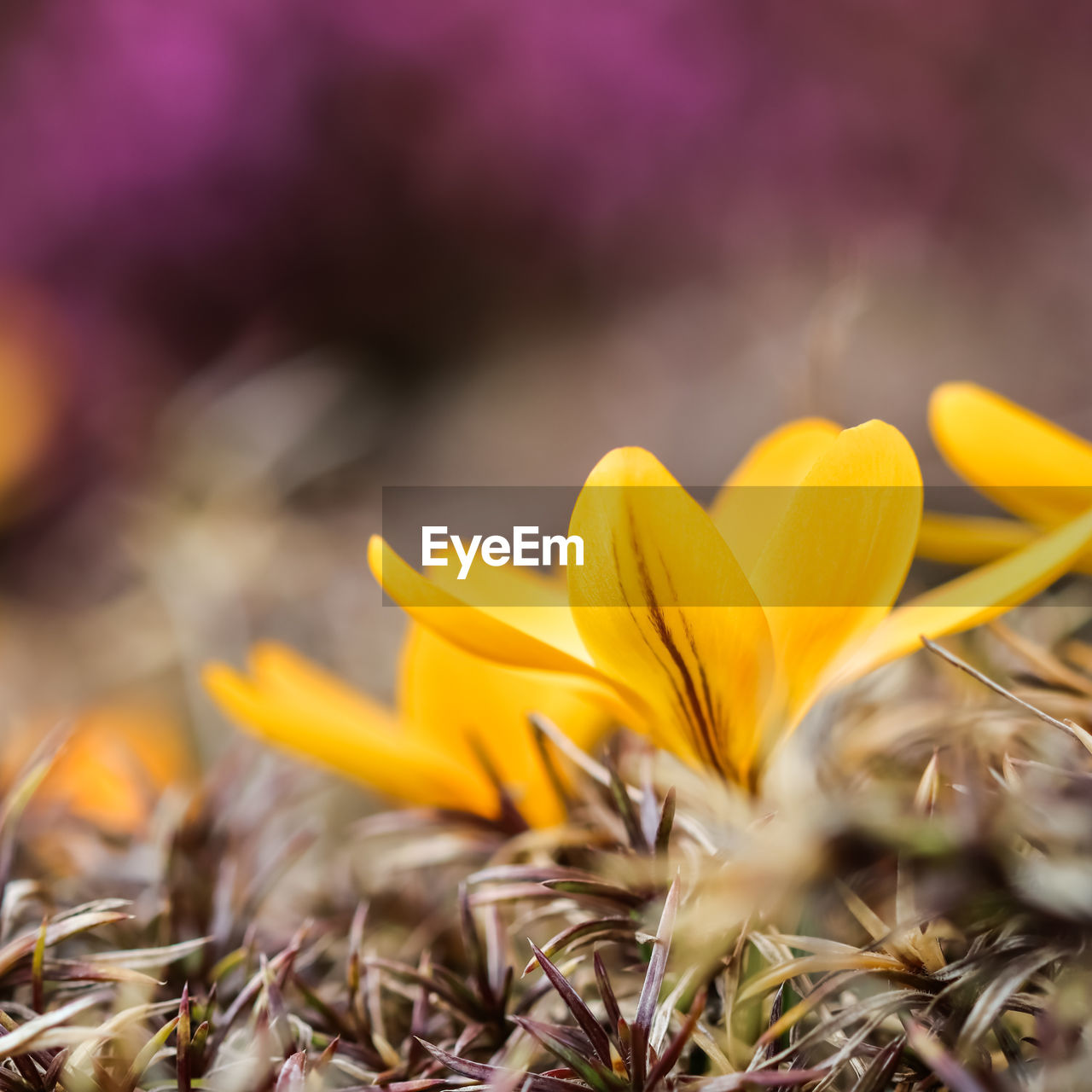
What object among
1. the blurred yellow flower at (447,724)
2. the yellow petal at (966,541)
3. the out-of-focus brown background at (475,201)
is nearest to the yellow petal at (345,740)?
the blurred yellow flower at (447,724)

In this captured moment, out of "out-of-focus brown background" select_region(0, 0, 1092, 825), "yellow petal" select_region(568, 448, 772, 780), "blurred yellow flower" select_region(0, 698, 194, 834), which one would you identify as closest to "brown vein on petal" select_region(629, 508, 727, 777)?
"yellow petal" select_region(568, 448, 772, 780)

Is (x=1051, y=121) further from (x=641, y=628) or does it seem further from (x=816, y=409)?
(x=641, y=628)

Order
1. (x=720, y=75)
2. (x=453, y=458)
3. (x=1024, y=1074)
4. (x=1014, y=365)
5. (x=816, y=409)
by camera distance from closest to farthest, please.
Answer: (x=1024, y=1074)
(x=816, y=409)
(x=1014, y=365)
(x=453, y=458)
(x=720, y=75)

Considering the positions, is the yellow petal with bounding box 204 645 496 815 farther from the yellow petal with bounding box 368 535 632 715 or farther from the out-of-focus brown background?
the out-of-focus brown background

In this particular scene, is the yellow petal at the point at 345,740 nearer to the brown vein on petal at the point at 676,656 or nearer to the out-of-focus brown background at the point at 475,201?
the brown vein on petal at the point at 676,656

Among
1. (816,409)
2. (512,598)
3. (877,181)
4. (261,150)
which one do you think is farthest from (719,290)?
(512,598)

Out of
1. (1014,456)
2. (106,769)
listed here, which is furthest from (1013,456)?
(106,769)

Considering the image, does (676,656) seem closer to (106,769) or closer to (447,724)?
(447,724)
